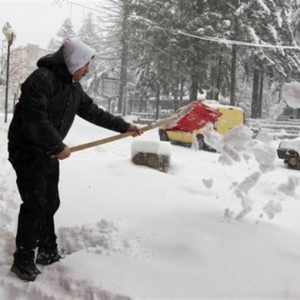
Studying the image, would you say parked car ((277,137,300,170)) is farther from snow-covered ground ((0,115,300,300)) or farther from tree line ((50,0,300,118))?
tree line ((50,0,300,118))

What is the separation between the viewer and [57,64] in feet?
11.9

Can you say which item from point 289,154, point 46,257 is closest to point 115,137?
point 46,257

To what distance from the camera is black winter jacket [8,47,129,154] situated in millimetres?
3438

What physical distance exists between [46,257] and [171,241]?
98cm

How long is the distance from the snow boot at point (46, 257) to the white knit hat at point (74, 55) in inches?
54.3

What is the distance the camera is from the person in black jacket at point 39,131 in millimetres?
3459

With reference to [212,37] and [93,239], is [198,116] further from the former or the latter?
[212,37]

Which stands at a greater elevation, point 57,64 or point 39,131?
point 57,64

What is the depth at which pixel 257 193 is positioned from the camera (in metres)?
7.61

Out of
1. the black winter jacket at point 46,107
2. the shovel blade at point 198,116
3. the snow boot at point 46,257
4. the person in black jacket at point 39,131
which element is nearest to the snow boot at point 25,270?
the person in black jacket at point 39,131

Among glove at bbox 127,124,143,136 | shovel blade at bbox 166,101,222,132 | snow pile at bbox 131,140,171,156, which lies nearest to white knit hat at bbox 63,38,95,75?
glove at bbox 127,124,143,136

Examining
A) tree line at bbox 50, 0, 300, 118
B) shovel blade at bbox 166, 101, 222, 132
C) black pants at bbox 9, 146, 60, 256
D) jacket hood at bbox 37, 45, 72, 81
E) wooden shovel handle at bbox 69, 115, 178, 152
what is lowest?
black pants at bbox 9, 146, 60, 256

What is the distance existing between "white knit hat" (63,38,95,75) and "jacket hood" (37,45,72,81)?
3 centimetres

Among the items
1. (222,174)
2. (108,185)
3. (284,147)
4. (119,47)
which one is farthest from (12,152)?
(119,47)
